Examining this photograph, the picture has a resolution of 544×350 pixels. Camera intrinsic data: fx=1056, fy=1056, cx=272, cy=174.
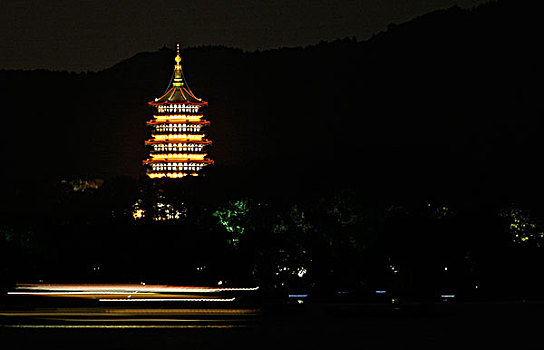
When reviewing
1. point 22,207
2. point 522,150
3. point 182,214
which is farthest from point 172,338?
point 522,150

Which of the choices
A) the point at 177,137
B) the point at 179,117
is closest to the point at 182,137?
the point at 177,137

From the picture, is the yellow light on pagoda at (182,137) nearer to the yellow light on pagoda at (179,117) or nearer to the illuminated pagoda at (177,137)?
the illuminated pagoda at (177,137)

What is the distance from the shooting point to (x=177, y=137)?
148 m

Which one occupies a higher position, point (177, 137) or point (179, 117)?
point (179, 117)

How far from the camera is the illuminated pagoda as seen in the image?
147 metres

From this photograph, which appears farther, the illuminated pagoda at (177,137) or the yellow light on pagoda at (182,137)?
the yellow light on pagoda at (182,137)

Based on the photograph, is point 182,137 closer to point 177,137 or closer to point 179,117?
point 177,137

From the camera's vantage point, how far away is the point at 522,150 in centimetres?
16100

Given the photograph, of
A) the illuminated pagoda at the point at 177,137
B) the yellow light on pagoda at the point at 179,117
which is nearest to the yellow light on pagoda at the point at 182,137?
the illuminated pagoda at the point at 177,137

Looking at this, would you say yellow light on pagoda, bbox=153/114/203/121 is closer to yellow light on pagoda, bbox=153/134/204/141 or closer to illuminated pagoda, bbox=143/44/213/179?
illuminated pagoda, bbox=143/44/213/179

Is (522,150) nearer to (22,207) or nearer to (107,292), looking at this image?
(22,207)

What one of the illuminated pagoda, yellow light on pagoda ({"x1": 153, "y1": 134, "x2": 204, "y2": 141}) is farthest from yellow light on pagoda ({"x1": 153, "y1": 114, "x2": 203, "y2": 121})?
yellow light on pagoda ({"x1": 153, "y1": 134, "x2": 204, "y2": 141})

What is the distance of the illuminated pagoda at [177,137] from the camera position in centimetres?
14725

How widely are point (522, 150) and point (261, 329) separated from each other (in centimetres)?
13989
